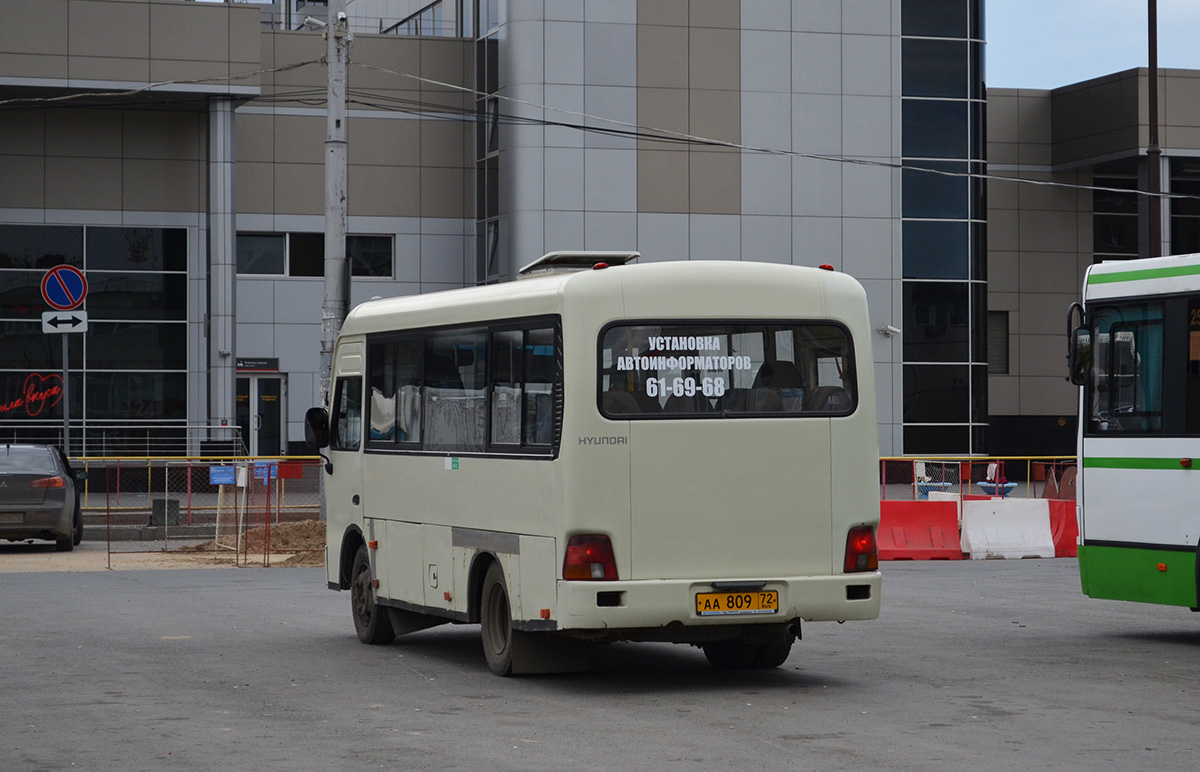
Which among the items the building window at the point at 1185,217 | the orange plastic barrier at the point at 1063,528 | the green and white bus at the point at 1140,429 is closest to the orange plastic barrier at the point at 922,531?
the orange plastic barrier at the point at 1063,528

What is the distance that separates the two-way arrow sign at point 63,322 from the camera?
24.0 m

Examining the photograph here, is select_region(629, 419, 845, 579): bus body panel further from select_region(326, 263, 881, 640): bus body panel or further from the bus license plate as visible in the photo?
the bus license plate

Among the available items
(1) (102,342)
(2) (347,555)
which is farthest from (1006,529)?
(1) (102,342)

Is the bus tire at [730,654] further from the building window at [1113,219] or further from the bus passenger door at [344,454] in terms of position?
the building window at [1113,219]

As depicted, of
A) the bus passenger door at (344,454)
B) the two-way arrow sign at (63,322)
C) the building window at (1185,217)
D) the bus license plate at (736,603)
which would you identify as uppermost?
the building window at (1185,217)

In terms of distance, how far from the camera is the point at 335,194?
23.8 m

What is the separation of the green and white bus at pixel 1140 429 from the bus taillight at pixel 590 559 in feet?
A: 16.1

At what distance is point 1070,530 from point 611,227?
62.5ft

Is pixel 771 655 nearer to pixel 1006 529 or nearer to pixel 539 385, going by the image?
pixel 539 385

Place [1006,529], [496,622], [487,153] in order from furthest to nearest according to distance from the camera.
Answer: [487,153], [1006,529], [496,622]

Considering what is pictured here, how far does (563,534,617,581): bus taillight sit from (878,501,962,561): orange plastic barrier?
14577 mm

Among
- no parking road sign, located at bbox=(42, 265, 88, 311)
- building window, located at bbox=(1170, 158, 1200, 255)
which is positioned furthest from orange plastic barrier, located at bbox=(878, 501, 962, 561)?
building window, located at bbox=(1170, 158, 1200, 255)

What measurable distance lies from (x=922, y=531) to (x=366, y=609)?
500 inches

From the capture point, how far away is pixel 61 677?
11.9 m
